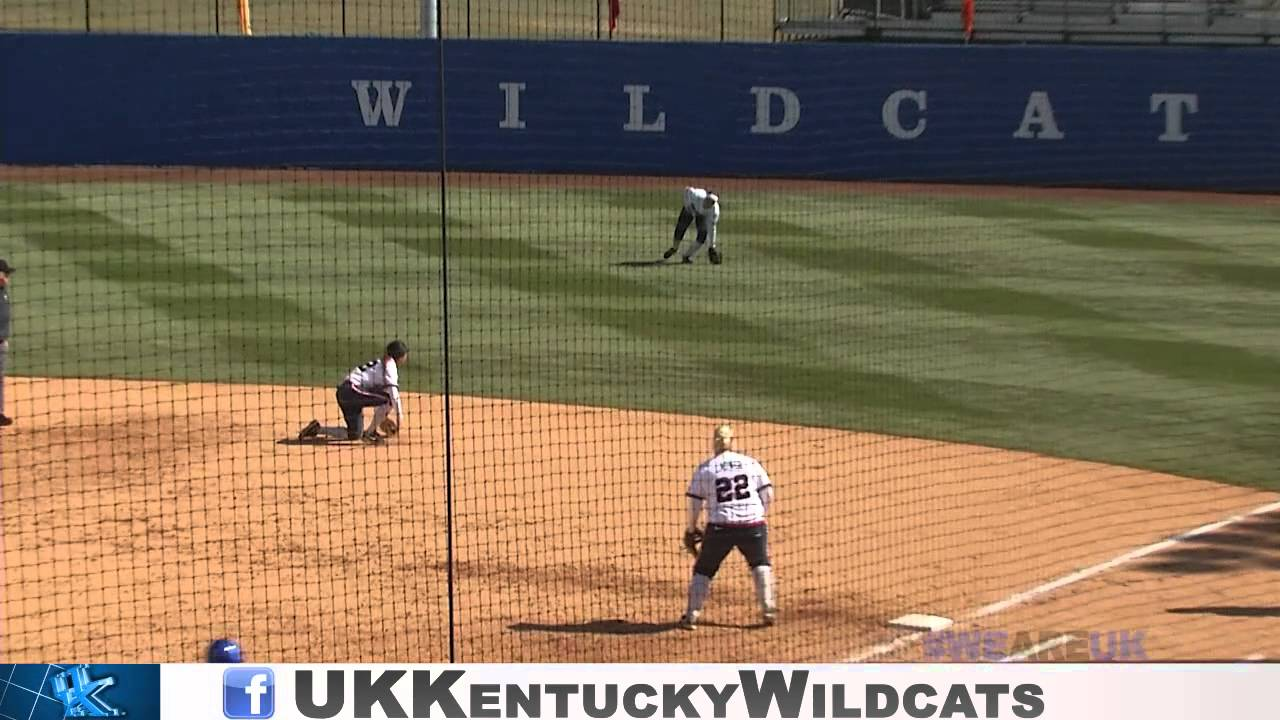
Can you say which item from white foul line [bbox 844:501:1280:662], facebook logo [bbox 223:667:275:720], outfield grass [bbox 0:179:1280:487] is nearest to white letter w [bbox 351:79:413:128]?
outfield grass [bbox 0:179:1280:487]

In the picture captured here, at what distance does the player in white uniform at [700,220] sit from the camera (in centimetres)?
2811

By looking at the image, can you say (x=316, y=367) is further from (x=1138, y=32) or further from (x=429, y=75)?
(x=1138, y=32)

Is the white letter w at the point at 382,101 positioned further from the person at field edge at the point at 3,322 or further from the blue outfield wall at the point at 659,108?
the person at field edge at the point at 3,322

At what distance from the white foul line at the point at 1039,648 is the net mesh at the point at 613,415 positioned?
47 millimetres

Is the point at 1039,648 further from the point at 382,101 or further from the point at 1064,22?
the point at 1064,22

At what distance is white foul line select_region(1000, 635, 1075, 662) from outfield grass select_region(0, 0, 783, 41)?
27696mm

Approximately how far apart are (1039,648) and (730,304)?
1411 cm

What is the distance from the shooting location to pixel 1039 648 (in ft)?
41.9

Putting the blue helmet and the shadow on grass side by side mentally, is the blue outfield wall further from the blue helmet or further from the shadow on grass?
the blue helmet

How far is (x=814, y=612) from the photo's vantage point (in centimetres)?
1391

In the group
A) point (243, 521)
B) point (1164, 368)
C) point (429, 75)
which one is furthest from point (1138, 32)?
point (243, 521)

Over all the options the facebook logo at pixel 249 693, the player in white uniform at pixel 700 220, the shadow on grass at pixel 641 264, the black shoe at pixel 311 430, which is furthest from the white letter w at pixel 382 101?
the facebook logo at pixel 249 693

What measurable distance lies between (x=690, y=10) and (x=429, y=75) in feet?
29.0

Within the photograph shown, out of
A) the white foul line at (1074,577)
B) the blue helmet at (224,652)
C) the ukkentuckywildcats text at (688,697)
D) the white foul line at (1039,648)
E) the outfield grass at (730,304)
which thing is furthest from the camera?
the outfield grass at (730,304)
